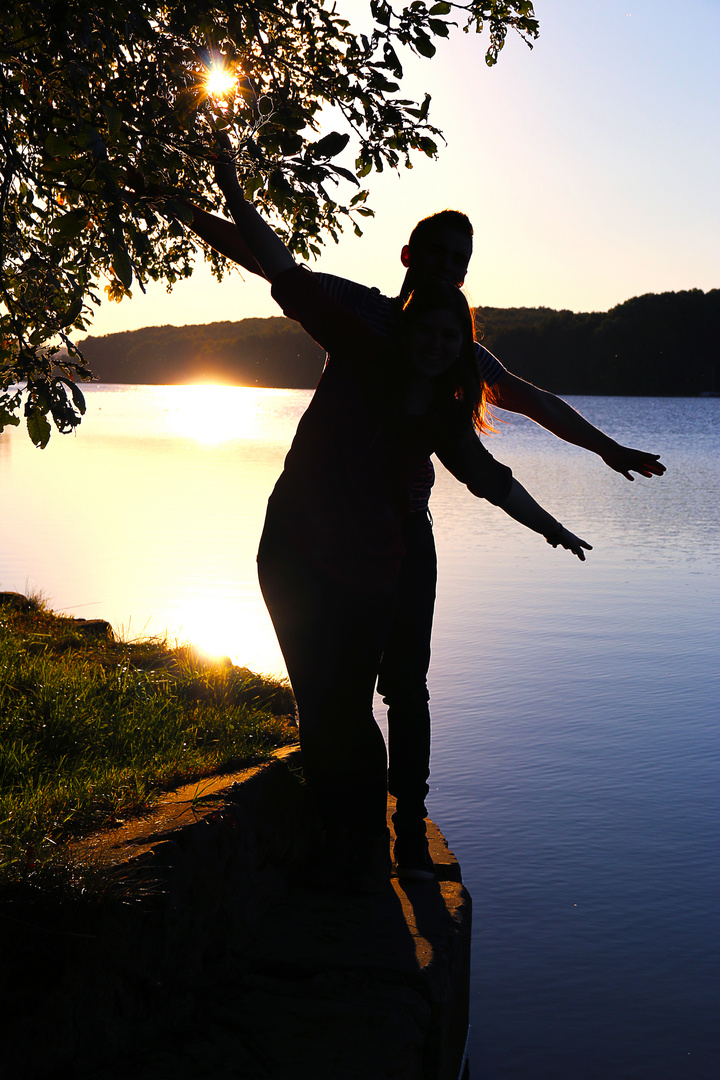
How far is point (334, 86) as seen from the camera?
4.80 meters

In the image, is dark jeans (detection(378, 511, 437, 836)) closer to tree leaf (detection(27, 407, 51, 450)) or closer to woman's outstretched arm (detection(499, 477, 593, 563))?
woman's outstretched arm (detection(499, 477, 593, 563))

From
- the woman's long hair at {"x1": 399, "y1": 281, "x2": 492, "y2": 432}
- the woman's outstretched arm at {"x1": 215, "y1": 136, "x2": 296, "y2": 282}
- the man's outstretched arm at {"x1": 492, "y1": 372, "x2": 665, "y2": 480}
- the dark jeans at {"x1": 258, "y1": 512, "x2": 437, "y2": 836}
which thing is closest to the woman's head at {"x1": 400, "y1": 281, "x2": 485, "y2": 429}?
the woman's long hair at {"x1": 399, "y1": 281, "x2": 492, "y2": 432}

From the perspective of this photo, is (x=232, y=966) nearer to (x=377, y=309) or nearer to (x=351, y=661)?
(x=351, y=661)

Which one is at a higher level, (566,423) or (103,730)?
(566,423)

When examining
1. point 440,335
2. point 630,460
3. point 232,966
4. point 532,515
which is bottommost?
point 232,966

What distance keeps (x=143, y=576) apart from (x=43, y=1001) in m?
10.1

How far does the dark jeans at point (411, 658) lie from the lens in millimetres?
3449

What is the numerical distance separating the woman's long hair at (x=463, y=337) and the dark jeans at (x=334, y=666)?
68cm

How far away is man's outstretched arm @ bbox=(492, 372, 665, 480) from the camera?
344 cm

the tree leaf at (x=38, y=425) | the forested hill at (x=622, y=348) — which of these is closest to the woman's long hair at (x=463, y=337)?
the tree leaf at (x=38, y=425)

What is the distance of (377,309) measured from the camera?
3.35 meters

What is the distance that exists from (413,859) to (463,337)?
1.98 metres

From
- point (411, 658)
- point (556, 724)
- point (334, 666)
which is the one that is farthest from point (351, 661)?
point (556, 724)

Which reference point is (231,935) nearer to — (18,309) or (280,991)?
(280,991)
